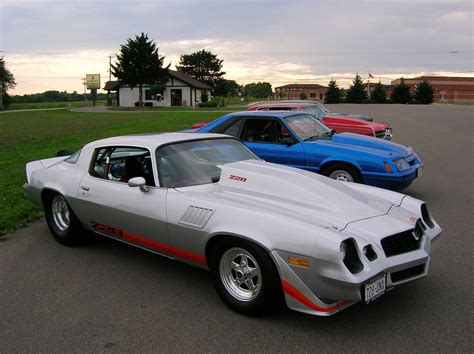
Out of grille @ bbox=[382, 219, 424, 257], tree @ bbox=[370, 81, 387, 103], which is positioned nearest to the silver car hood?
grille @ bbox=[382, 219, 424, 257]

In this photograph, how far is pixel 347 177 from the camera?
711 cm

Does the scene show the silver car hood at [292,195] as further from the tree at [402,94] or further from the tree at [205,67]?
the tree at [205,67]

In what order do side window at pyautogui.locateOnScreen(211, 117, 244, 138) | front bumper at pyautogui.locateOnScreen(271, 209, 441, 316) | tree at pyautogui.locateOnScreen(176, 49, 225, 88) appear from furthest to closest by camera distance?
tree at pyautogui.locateOnScreen(176, 49, 225, 88), side window at pyautogui.locateOnScreen(211, 117, 244, 138), front bumper at pyautogui.locateOnScreen(271, 209, 441, 316)

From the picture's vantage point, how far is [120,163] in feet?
16.2

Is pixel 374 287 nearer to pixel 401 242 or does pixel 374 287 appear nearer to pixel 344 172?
pixel 401 242

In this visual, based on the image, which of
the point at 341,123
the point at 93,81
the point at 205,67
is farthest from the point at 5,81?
the point at 341,123

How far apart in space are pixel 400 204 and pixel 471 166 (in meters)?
7.82

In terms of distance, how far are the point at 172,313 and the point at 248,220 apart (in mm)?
981

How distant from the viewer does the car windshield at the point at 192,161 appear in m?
4.18

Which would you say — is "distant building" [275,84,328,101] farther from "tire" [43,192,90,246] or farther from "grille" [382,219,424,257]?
"grille" [382,219,424,257]

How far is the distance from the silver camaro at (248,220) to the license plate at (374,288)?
0.01 metres

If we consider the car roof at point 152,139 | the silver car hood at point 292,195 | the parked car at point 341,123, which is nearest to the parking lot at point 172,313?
the silver car hood at point 292,195

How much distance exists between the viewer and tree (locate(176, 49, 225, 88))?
9931 centimetres

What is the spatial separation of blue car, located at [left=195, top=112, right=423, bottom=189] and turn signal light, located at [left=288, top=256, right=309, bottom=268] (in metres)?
4.20
